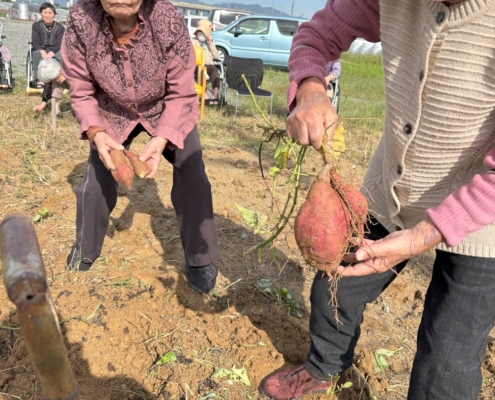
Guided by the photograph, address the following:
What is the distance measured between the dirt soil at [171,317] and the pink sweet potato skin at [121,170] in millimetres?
700

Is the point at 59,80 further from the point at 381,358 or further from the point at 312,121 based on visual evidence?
the point at 312,121

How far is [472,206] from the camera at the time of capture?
4.06 feet

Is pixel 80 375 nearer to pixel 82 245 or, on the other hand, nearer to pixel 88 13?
pixel 82 245

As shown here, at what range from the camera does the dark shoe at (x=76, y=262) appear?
8.80 feet

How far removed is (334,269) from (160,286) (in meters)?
1.39

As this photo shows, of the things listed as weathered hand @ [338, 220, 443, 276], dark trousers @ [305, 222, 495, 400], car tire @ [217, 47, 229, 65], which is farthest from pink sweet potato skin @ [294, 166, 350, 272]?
car tire @ [217, 47, 229, 65]

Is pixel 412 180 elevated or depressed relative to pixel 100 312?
elevated

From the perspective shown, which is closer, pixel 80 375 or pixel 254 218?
pixel 254 218

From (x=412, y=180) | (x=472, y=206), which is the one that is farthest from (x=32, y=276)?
(x=412, y=180)

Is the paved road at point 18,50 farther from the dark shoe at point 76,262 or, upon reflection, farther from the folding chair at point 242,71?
the dark shoe at point 76,262

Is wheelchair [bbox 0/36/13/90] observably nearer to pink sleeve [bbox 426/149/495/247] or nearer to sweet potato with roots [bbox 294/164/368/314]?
sweet potato with roots [bbox 294/164/368/314]

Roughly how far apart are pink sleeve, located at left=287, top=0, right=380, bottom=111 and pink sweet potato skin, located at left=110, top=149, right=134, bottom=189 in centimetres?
90

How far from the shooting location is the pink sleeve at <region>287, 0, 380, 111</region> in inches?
64.9

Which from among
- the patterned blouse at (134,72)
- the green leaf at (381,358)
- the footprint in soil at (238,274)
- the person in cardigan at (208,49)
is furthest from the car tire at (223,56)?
the green leaf at (381,358)
